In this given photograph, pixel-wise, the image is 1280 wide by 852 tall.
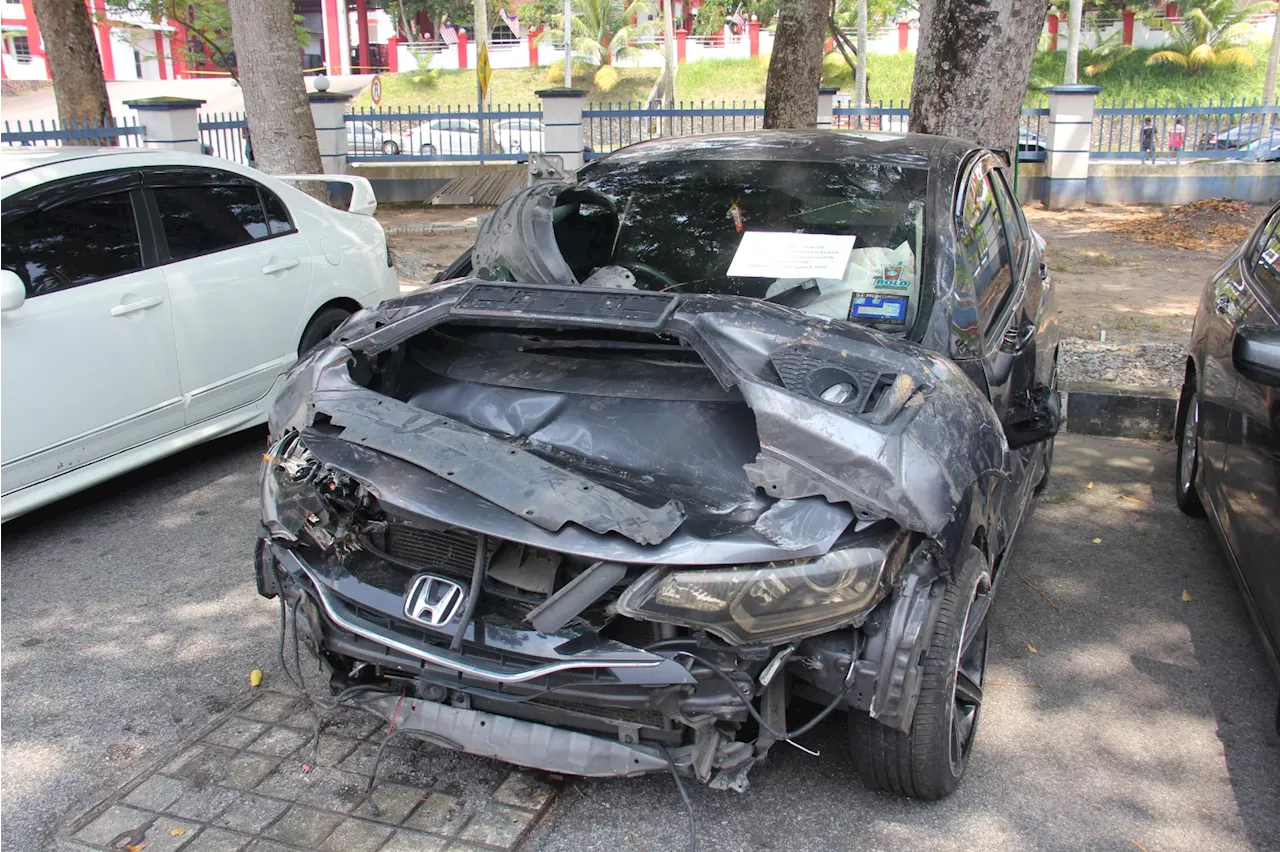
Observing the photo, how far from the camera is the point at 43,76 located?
152 feet

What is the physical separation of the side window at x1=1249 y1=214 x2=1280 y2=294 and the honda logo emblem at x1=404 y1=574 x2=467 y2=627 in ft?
10.8

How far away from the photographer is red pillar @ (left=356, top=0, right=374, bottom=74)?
163 feet

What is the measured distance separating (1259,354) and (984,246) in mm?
1323

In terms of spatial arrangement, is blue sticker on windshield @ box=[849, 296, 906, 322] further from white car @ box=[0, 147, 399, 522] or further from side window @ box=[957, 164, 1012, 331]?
white car @ box=[0, 147, 399, 522]

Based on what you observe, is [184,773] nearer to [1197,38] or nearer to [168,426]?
[168,426]

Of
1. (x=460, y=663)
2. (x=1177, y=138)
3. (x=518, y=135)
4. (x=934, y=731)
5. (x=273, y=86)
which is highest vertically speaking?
(x=273, y=86)

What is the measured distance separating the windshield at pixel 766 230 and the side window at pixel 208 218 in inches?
87.9

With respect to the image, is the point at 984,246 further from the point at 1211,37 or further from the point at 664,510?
the point at 1211,37

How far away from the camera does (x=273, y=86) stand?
29.5ft

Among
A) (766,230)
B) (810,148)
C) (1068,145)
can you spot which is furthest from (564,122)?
(766,230)

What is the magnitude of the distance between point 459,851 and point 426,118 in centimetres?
1484

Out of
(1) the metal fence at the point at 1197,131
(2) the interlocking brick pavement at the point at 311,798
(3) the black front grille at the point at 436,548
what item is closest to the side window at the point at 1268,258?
(3) the black front grille at the point at 436,548

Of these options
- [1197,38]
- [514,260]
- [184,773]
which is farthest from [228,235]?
[1197,38]

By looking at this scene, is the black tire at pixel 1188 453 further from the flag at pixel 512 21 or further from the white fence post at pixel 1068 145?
the flag at pixel 512 21
